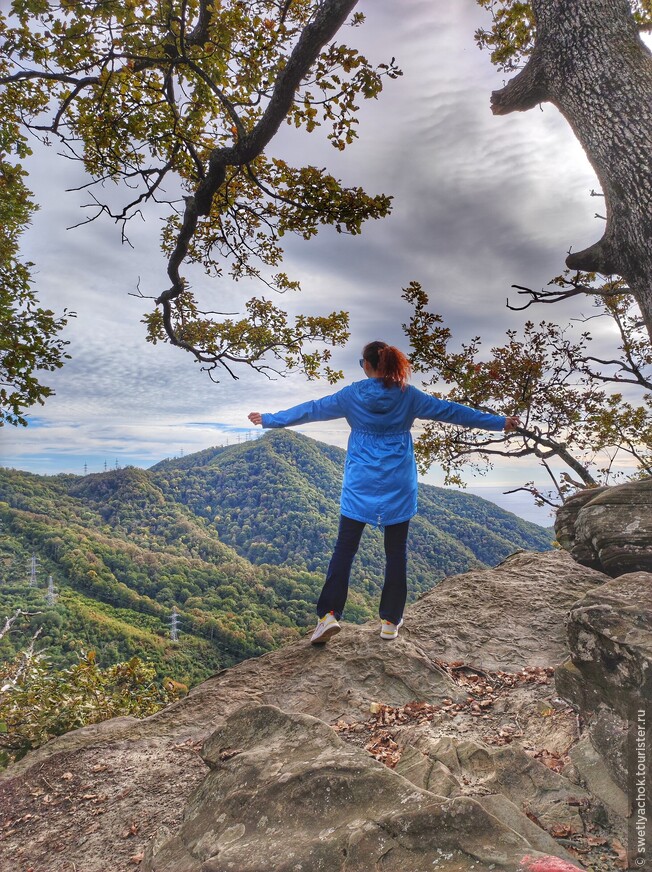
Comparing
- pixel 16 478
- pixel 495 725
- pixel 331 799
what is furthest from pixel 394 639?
pixel 16 478

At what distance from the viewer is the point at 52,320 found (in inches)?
249

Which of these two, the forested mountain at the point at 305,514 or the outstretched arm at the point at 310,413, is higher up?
the outstretched arm at the point at 310,413

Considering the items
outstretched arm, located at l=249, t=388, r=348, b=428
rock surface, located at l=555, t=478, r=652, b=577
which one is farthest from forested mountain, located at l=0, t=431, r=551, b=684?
outstretched arm, located at l=249, t=388, r=348, b=428

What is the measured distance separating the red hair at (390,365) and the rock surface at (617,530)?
11.2 feet

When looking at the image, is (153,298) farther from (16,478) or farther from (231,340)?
(16,478)

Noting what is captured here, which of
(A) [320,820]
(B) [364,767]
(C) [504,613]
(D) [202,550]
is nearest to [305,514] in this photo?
(D) [202,550]

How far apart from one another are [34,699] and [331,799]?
7.47 metres

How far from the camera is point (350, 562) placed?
15.6ft

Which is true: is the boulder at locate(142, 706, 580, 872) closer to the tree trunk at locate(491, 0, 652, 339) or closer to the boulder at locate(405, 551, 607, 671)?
the boulder at locate(405, 551, 607, 671)

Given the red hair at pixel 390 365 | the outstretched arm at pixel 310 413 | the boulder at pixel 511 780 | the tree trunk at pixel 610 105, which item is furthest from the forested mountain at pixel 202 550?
the tree trunk at pixel 610 105

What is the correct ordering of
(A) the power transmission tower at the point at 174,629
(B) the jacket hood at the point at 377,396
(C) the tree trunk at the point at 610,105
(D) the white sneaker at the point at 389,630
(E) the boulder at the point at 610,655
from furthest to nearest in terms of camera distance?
(A) the power transmission tower at the point at 174,629 → (D) the white sneaker at the point at 389,630 → (B) the jacket hood at the point at 377,396 → (C) the tree trunk at the point at 610,105 → (E) the boulder at the point at 610,655

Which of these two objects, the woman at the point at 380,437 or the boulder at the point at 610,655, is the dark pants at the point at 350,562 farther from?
the boulder at the point at 610,655

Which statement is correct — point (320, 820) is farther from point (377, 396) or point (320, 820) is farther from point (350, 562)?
point (377, 396)

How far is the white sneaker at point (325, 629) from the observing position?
199 inches
